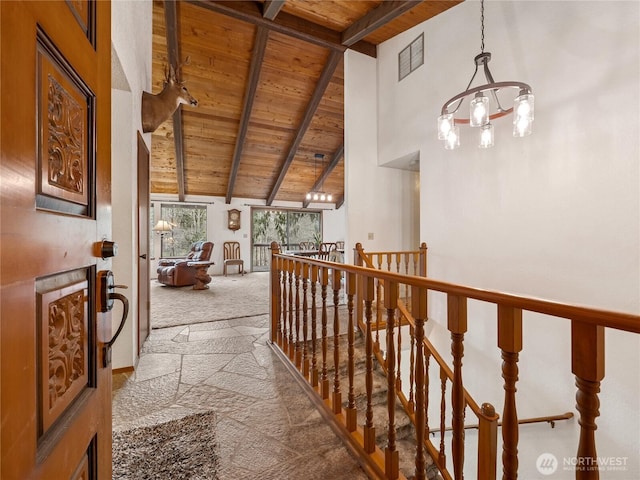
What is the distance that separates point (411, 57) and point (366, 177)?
1.78 m

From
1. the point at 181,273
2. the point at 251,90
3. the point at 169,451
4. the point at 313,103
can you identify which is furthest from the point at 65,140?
the point at 181,273

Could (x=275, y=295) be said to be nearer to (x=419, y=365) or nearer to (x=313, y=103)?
(x=419, y=365)

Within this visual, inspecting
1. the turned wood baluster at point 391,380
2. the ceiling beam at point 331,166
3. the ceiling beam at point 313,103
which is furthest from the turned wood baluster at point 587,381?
the ceiling beam at point 331,166

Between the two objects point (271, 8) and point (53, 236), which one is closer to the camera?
point (53, 236)

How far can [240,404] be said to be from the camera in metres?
1.81

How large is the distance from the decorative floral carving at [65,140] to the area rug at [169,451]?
132 centimetres

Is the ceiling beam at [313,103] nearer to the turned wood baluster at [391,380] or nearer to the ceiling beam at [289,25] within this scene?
the ceiling beam at [289,25]

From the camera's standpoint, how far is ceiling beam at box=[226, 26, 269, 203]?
419 centimetres

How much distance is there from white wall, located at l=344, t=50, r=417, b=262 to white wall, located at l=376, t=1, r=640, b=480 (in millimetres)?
934

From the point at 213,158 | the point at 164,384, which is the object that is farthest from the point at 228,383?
the point at 213,158

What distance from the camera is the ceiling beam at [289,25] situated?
12.2ft

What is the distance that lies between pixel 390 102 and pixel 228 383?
4.32 m

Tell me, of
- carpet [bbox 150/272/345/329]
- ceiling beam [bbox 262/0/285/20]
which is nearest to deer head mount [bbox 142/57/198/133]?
ceiling beam [bbox 262/0/285/20]

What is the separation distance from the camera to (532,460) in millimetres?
2771
